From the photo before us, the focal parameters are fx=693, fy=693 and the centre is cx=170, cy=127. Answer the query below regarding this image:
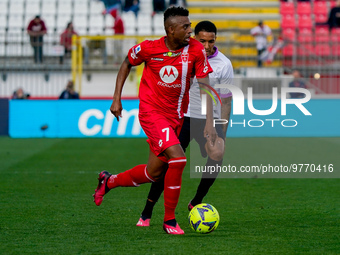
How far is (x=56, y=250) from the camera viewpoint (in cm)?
547

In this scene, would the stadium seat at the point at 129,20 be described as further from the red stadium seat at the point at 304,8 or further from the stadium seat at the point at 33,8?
the red stadium seat at the point at 304,8

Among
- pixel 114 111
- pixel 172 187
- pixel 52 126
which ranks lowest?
pixel 52 126

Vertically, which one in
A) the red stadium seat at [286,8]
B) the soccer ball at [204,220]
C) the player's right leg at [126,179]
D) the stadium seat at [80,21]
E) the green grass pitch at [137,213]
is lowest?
the green grass pitch at [137,213]

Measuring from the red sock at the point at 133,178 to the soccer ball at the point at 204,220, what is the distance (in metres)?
0.59

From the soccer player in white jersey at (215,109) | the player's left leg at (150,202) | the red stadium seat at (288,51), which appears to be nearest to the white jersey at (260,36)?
the red stadium seat at (288,51)

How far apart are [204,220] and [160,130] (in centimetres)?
89

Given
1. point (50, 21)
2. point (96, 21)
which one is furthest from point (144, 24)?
point (50, 21)

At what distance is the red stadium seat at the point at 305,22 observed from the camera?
26703mm

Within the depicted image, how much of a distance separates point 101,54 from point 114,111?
15991 mm

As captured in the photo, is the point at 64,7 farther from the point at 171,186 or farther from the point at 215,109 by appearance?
the point at 171,186

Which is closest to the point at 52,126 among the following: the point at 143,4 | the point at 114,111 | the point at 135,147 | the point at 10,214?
the point at 135,147

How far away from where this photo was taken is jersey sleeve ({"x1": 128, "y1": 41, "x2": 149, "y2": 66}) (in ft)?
20.7

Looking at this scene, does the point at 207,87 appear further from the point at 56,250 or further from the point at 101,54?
the point at 101,54

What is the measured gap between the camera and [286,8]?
27.2 metres
